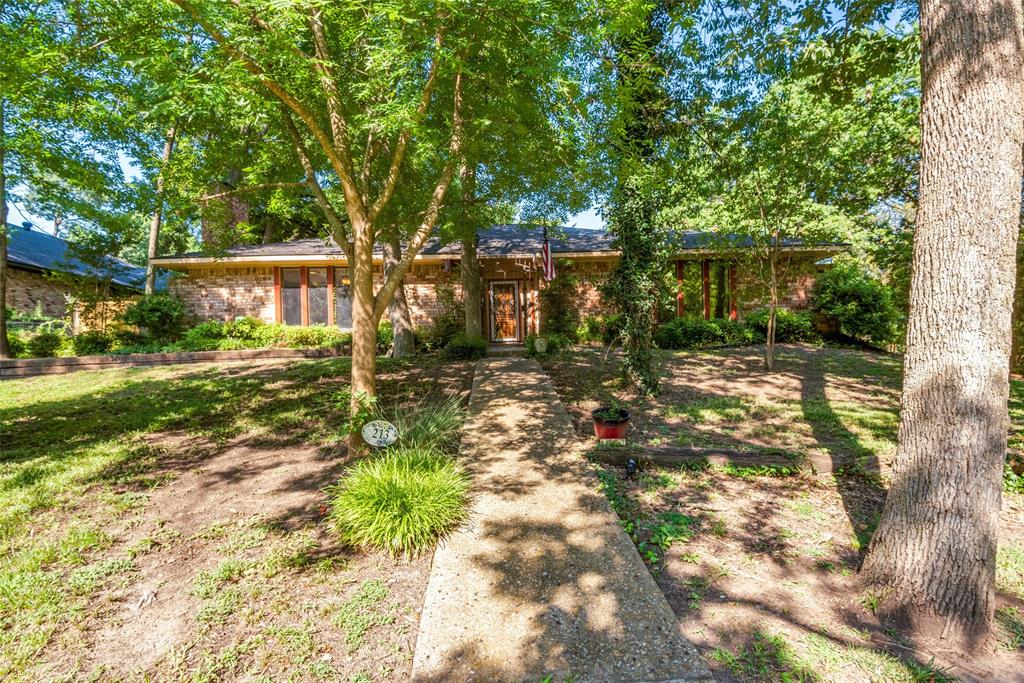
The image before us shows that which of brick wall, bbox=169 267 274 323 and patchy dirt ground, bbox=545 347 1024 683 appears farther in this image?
brick wall, bbox=169 267 274 323

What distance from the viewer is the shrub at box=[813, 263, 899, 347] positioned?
1216cm

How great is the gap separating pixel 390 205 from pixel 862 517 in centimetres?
662

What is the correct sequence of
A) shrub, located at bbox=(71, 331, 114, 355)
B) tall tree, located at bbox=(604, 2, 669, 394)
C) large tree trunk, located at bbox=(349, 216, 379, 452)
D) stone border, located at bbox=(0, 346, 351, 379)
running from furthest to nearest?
shrub, located at bbox=(71, 331, 114, 355) → stone border, located at bbox=(0, 346, 351, 379) → tall tree, located at bbox=(604, 2, 669, 394) → large tree trunk, located at bbox=(349, 216, 379, 452)

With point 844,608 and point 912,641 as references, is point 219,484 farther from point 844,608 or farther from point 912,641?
point 912,641

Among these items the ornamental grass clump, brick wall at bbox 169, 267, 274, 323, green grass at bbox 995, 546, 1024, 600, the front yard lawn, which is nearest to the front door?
brick wall at bbox 169, 267, 274, 323

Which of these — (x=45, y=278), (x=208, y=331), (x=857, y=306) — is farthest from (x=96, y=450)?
(x=857, y=306)

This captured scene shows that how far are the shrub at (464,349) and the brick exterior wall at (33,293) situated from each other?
13169mm

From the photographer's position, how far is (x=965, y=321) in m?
2.35

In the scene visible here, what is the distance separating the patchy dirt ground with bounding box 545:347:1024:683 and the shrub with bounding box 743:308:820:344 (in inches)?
259

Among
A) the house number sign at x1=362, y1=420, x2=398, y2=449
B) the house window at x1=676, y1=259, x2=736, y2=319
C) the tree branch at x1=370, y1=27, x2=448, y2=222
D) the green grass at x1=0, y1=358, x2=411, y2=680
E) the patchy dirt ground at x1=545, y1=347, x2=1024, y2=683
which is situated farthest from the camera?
the house window at x1=676, y1=259, x2=736, y2=319

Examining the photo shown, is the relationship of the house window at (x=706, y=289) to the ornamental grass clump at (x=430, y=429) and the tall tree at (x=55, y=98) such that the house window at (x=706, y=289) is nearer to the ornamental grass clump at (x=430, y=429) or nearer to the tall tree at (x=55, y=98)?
the ornamental grass clump at (x=430, y=429)

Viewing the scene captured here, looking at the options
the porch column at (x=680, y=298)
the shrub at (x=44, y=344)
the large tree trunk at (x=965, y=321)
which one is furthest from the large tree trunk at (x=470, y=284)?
the shrub at (x=44, y=344)

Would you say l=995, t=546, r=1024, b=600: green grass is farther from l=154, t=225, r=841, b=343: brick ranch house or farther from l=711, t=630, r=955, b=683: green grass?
l=154, t=225, r=841, b=343: brick ranch house

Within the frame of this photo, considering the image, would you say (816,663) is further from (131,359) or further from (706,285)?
(131,359)
